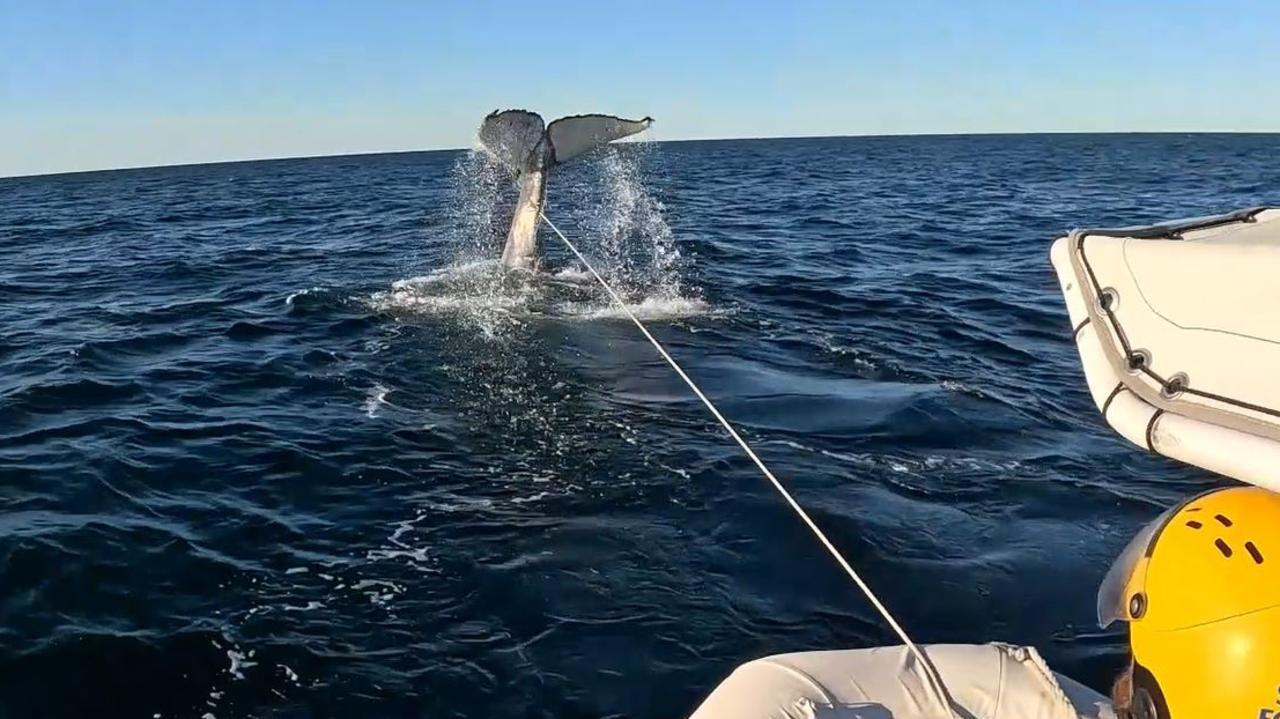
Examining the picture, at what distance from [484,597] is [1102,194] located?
41.9 m

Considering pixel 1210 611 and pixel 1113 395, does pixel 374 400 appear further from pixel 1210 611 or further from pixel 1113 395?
pixel 1210 611

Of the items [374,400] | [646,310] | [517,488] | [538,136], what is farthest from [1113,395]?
[538,136]

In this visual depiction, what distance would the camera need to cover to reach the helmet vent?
9.63ft

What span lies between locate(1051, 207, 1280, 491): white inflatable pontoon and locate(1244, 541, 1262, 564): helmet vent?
1.34 feet

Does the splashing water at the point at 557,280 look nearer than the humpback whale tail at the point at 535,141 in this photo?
Yes

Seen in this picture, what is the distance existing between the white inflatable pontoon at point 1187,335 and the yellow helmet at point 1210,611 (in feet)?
1.36

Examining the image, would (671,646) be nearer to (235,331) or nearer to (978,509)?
(978,509)

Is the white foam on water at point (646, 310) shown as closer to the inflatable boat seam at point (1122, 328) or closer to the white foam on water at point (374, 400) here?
the white foam on water at point (374, 400)

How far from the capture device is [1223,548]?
3018 mm

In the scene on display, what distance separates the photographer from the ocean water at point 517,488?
6.36 m

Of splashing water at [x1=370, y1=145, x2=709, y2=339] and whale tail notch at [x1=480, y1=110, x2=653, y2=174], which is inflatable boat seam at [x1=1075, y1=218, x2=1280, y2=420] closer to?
splashing water at [x1=370, y1=145, x2=709, y2=339]

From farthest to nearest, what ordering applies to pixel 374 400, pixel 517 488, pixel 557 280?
pixel 557 280 → pixel 374 400 → pixel 517 488

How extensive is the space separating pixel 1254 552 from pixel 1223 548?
8cm

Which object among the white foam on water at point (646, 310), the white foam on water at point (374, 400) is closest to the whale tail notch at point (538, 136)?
the white foam on water at point (646, 310)
